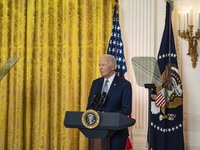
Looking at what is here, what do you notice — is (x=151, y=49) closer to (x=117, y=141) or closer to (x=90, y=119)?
(x=117, y=141)

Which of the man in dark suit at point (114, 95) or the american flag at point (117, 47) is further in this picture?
the american flag at point (117, 47)

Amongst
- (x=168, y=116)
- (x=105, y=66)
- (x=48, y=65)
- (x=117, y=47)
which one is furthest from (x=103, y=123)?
(x=48, y=65)

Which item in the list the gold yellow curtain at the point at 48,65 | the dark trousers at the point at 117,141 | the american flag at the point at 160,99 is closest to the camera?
the dark trousers at the point at 117,141

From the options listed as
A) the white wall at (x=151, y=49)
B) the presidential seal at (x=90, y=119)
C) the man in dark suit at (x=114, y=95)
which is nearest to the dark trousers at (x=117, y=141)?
the man in dark suit at (x=114, y=95)

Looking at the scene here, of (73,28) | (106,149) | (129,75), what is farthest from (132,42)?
(106,149)

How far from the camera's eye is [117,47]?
18.8 ft

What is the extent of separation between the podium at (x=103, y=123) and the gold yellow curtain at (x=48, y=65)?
2.77 m

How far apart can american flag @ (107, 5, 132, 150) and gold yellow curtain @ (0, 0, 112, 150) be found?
0.83ft

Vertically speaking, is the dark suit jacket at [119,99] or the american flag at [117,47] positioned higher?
the american flag at [117,47]

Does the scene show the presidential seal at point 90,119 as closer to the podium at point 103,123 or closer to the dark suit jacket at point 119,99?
the podium at point 103,123

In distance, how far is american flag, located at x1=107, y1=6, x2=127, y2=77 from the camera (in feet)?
18.5

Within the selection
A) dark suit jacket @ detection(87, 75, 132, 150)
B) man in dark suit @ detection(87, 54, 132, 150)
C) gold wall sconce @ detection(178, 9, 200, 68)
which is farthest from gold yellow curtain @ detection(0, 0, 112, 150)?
dark suit jacket @ detection(87, 75, 132, 150)

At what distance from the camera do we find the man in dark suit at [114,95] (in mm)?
3662

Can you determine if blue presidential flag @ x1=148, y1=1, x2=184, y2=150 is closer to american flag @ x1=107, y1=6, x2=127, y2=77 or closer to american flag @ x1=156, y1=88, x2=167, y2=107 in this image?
american flag @ x1=156, y1=88, x2=167, y2=107
